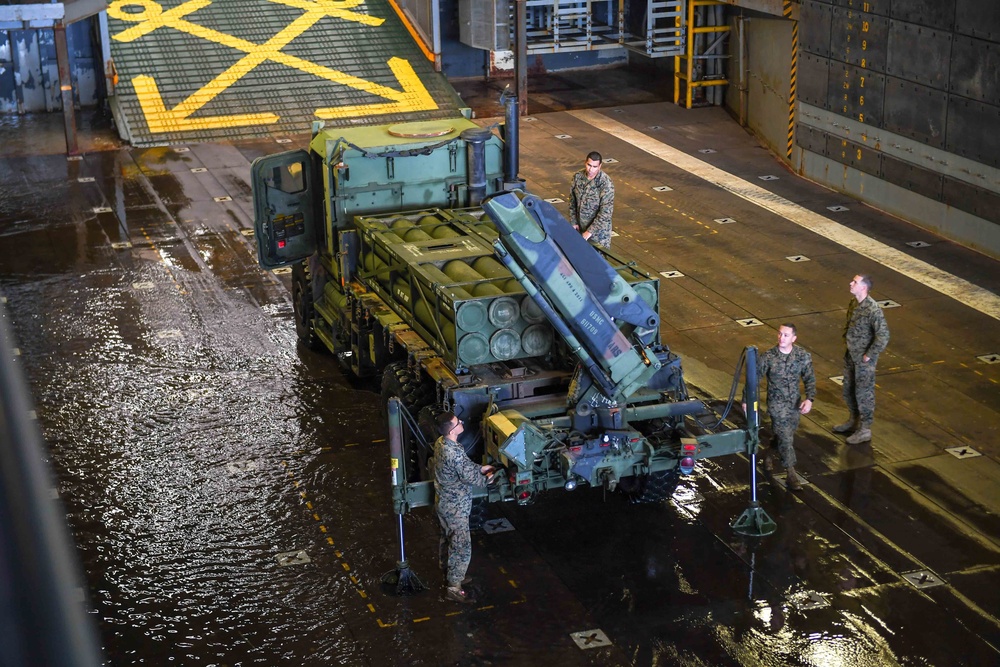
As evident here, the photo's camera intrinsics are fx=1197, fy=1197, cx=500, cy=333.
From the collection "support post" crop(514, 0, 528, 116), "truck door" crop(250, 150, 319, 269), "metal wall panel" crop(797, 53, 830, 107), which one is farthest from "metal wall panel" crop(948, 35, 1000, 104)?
"support post" crop(514, 0, 528, 116)

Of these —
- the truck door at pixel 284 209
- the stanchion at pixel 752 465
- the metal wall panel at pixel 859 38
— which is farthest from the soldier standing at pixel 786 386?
the metal wall panel at pixel 859 38

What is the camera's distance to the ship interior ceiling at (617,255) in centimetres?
777

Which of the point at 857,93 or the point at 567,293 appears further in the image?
the point at 857,93

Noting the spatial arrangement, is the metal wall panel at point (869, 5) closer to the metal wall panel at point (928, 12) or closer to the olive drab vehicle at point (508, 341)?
the metal wall panel at point (928, 12)

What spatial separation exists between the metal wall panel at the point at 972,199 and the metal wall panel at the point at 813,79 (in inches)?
135

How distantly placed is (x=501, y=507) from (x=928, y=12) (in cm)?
1043

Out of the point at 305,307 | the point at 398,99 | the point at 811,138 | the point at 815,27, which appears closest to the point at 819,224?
the point at 811,138

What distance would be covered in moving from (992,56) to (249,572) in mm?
11359

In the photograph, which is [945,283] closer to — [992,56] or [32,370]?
[992,56]

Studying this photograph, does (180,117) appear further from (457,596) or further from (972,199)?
(457,596)

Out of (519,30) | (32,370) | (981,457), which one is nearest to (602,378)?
(981,457)

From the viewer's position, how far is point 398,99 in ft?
79.8

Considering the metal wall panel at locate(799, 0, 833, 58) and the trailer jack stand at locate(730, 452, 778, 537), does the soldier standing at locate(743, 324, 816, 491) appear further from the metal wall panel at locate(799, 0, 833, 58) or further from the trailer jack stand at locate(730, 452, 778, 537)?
the metal wall panel at locate(799, 0, 833, 58)

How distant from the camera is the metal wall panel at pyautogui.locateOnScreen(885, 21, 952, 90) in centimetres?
1579
